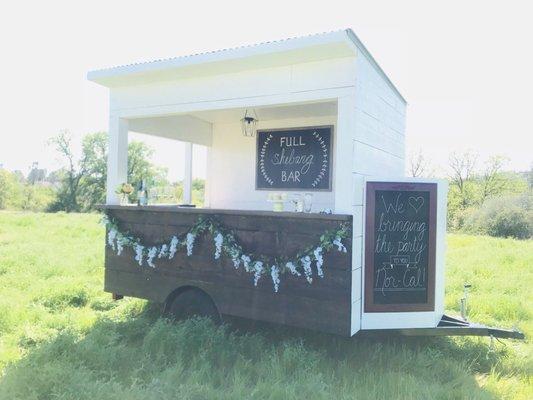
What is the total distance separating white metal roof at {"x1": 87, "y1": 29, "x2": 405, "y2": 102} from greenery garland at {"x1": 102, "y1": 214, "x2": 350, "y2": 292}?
1.44m

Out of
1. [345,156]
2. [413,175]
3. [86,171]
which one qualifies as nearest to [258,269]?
[345,156]

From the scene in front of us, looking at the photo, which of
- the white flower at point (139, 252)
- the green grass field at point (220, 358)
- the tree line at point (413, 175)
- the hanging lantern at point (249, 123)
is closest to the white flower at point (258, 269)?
the green grass field at point (220, 358)

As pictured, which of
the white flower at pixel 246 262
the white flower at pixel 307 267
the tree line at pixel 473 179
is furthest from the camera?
the tree line at pixel 473 179

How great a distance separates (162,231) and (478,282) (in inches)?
200

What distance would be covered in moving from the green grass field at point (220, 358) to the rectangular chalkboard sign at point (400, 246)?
486mm

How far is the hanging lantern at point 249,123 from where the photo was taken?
18.9 feet

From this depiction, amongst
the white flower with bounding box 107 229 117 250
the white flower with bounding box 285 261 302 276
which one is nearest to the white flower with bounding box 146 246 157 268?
the white flower with bounding box 107 229 117 250

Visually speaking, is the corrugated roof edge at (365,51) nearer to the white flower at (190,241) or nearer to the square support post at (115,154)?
the white flower at (190,241)

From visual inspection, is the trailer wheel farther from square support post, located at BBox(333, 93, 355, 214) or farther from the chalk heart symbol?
the chalk heart symbol

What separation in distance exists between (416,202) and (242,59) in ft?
6.75

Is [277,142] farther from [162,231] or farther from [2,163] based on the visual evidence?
[2,163]

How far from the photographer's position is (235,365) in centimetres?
345

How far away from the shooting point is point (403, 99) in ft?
17.5

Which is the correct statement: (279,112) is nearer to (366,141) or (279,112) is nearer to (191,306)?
(366,141)
